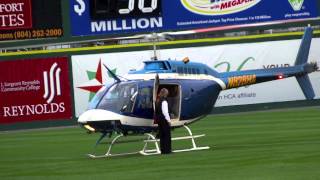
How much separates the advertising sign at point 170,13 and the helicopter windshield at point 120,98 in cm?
1721

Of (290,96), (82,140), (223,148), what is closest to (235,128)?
(82,140)

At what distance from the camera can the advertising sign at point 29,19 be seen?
3828 centimetres

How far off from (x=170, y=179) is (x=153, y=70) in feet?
21.9

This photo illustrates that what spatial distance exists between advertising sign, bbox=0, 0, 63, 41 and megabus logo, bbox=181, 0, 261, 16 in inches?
227

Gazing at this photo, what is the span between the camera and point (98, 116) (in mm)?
21547

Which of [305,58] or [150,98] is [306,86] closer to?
[305,58]

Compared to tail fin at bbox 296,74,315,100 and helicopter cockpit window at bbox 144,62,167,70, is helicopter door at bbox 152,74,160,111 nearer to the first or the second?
helicopter cockpit window at bbox 144,62,167,70

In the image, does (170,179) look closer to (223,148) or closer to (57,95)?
(223,148)

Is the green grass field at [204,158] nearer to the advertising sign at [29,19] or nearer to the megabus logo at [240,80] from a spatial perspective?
the megabus logo at [240,80]

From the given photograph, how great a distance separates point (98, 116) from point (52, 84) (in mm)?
17249

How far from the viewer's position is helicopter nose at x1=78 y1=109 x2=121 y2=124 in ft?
70.5

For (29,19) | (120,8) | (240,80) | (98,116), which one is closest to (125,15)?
(120,8)

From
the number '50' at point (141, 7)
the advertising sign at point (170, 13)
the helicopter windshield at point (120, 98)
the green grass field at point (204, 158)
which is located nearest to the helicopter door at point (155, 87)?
the helicopter windshield at point (120, 98)

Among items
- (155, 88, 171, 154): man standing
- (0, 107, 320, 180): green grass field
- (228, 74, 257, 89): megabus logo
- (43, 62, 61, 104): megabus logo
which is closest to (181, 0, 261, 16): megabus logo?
(43, 62, 61, 104): megabus logo
